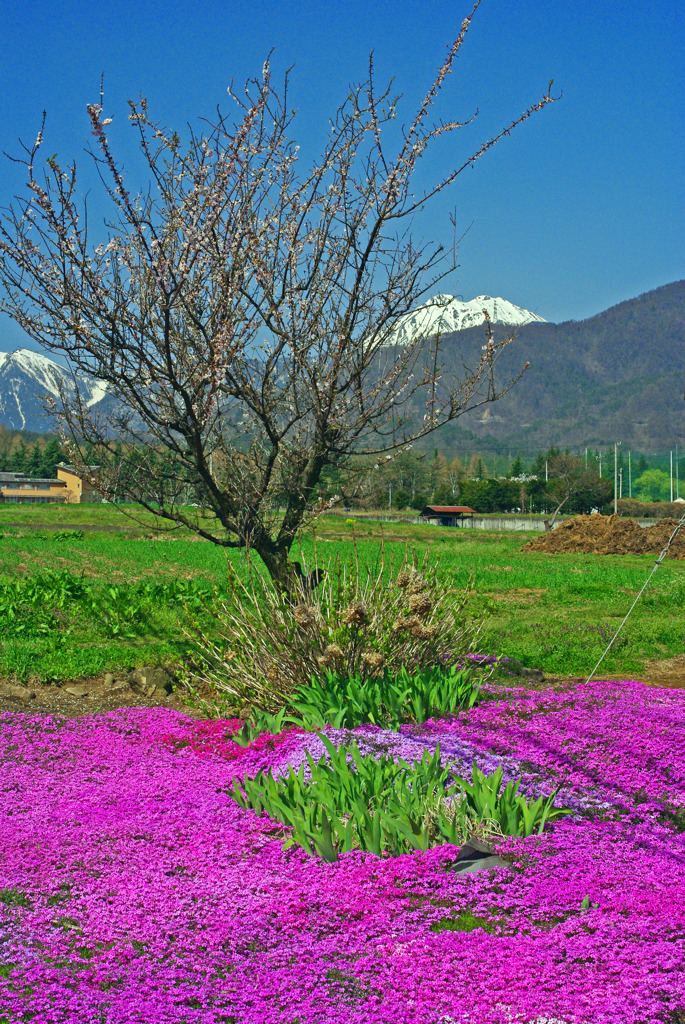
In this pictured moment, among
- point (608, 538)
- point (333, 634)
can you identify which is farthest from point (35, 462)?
point (333, 634)

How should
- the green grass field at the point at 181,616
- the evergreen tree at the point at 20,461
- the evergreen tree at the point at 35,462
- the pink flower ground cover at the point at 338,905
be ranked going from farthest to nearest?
the evergreen tree at the point at 20,461, the evergreen tree at the point at 35,462, the green grass field at the point at 181,616, the pink flower ground cover at the point at 338,905

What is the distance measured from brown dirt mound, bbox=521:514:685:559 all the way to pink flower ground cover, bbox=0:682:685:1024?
34.4m

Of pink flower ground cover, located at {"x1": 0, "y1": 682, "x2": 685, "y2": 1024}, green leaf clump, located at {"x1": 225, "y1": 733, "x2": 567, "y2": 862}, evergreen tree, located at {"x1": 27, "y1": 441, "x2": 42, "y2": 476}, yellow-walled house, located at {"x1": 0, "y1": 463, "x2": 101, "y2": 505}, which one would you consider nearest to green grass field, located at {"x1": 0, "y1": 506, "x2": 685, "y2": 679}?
green leaf clump, located at {"x1": 225, "y1": 733, "x2": 567, "y2": 862}

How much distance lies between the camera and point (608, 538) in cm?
3956

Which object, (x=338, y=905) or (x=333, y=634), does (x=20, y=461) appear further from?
(x=338, y=905)

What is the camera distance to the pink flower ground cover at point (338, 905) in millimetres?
3104

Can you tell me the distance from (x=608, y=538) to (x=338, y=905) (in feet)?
125

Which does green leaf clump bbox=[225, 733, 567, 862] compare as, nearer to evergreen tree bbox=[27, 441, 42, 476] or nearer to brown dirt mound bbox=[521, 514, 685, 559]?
brown dirt mound bbox=[521, 514, 685, 559]

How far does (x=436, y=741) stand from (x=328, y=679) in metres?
1.31

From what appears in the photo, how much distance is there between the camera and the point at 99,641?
451 inches

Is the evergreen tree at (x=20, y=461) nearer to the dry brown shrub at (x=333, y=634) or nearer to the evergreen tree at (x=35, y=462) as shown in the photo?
the evergreen tree at (x=35, y=462)

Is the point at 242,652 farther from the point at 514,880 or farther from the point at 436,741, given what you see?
the point at 514,880

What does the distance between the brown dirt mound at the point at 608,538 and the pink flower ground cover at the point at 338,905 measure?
1353 inches

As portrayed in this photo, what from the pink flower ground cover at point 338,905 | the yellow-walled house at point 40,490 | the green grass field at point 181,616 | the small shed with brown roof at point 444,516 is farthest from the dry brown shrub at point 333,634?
the yellow-walled house at point 40,490
